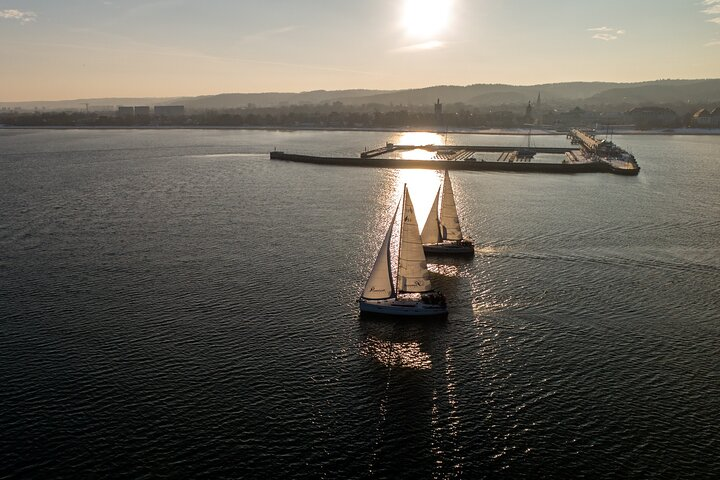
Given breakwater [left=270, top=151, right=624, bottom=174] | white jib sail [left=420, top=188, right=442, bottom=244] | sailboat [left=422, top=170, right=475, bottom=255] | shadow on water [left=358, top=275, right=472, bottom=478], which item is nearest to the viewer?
shadow on water [left=358, top=275, right=472, bottom=478]

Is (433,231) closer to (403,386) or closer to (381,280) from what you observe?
(381,280)

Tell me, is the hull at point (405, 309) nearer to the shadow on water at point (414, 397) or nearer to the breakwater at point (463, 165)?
the shadow on water at point (414, 397)

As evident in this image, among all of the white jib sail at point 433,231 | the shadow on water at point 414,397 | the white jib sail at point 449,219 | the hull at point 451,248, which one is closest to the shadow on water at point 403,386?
the shadow on water at point 414,397

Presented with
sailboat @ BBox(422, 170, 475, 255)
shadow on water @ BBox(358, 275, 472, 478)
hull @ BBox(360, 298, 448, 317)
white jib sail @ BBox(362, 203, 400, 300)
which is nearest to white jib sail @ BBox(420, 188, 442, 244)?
sailboat @ BBox(422, 170, 475, 255)

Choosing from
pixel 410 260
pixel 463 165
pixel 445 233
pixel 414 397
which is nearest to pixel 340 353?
pixel 414 397

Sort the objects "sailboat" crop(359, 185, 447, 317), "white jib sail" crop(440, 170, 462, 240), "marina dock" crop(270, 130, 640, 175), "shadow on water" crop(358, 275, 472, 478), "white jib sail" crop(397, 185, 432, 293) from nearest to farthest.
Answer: "shadow on water" crop(358, 275, 472, 478), "sailboat" crop(359, 185, 447, 317), "white jib sail" crop(397, 185, 432, 293), "white jib sail" crop(440, 170, 462, 240), "marina dock" crop(270, 130, 640, 175)

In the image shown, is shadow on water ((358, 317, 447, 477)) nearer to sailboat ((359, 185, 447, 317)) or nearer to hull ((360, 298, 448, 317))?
hull ((360, 298, 448, 317))

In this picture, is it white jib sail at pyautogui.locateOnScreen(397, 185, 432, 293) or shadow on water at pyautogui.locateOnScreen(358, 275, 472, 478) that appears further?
white jib sail at pyautogui.locateOnScreen(397, 185, 432, 293)

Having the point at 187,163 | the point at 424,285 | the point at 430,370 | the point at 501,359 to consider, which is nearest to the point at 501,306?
the point at 424,285
